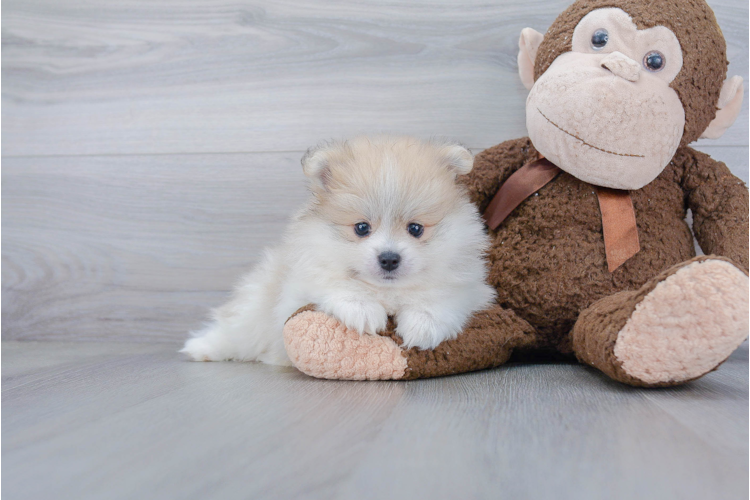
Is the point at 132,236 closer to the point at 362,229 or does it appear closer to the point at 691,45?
the point at 362,229

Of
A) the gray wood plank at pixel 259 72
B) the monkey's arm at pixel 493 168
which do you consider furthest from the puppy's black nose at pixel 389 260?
the gray wood plank at pixel 259 72

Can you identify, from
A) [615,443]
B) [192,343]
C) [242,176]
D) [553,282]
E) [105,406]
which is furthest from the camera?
[242,176]

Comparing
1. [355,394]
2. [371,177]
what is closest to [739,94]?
[371,177]

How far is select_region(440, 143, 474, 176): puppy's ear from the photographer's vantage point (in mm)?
1171

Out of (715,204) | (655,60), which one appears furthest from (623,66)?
(715,204)

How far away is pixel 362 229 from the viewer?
3.60 feet

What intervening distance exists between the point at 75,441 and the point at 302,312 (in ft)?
1.40

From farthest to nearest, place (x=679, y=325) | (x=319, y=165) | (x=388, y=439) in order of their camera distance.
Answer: (x=319, y=165)
(x=679, y=325)
(x=388, y=439)

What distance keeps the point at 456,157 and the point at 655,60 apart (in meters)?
0.42

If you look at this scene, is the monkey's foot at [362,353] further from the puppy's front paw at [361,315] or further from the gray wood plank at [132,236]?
→ the gray wood plank at [132,236]

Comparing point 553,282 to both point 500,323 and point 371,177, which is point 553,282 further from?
point 371,177

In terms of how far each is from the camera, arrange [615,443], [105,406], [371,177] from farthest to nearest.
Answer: [371,177], [105,406], [615,443]

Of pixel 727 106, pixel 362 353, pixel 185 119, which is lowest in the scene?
pixel 362 353

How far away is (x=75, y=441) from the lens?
792 mm
